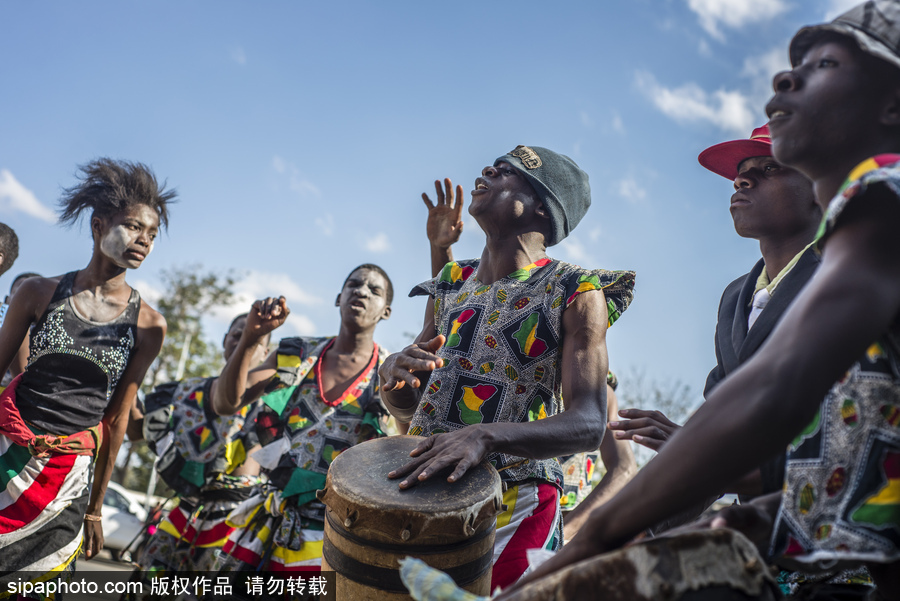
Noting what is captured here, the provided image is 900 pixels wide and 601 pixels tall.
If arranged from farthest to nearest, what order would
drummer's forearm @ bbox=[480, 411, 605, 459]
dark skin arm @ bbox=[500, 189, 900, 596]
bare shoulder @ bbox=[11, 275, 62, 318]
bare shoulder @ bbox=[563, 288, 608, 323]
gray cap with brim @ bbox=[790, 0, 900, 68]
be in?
bare shoulder @ bbox=[11, 275, 62, 318] → bare shoulder @ bbox=[563, 288, 608, 323] → drummer's forearm @ bbox=[480, 411, 605, 459] → gray cap with brim @ bbox=[790, 0, 900, 68] → dark skin arm @ bbox=[500, 189, 900, 596]

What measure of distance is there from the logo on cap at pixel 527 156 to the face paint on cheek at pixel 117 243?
8.64ft

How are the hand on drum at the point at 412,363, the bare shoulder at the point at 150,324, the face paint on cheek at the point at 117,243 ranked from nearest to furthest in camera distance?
the hand on drum at the point at 412,363 → the face paint on cheek at the point at 117,243 → the bare shoulder at the point at 150,324

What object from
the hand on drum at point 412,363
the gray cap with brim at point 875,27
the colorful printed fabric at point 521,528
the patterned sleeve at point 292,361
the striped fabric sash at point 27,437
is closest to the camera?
the gray cap with brim at point 875,27

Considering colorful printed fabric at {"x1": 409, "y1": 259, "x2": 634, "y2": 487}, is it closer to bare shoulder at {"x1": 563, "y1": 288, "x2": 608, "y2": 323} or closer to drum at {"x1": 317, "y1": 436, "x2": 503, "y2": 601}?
bare shoulder at {"x1": 563, "y1": 288, "x2": 608, "y2": 323}

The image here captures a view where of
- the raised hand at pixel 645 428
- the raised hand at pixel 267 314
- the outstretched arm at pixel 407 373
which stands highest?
the raised hand at pixel 267 314

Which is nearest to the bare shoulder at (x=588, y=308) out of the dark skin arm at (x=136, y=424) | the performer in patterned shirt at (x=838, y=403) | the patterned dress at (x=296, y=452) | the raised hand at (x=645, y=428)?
the raised hand at (x=645, y=428)

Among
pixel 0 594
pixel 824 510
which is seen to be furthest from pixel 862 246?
pixel 0 594

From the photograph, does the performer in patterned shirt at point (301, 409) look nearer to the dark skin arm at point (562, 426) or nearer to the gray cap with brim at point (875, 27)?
the dark skin arm at point (562, 426)

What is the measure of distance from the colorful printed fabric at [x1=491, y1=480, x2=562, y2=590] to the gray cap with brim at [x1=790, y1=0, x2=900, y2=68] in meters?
1.76

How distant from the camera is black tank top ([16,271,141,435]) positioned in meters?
4.13

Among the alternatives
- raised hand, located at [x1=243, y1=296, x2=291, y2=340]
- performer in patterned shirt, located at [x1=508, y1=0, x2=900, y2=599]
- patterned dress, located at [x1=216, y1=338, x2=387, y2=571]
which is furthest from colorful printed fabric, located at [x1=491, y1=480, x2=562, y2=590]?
raised hand, located at [x1=243, y1=296, x2=291, y2=340]

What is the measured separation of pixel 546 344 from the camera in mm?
2631

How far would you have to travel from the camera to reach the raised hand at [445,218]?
3914mm

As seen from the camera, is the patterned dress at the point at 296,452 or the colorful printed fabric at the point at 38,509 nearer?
the colorful printed fabric at the point at 38,509
